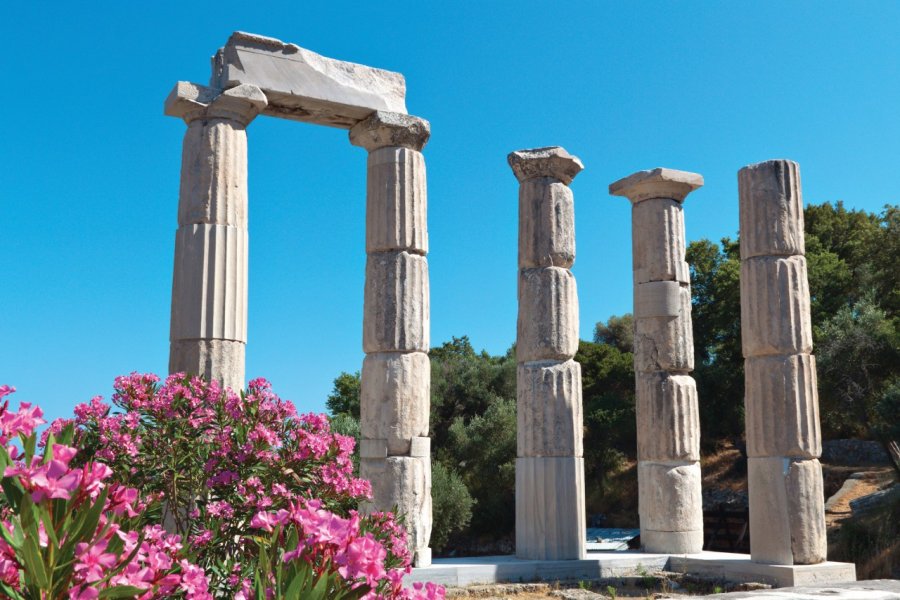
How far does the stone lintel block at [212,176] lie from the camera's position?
13.4 m

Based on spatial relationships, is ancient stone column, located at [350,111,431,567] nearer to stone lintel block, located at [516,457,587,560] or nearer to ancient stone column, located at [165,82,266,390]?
stone lintel block, located at [516,457,587,560]

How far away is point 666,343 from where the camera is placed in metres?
17.8

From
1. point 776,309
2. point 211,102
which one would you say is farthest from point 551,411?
point 211,102

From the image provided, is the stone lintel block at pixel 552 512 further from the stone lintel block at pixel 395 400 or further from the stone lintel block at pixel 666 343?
the stone lintel block at pixel 666 343

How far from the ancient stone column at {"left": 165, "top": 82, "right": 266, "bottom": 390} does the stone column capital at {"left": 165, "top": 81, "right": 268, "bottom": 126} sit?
0.05 ft

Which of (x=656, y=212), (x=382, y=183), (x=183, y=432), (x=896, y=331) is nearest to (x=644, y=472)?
(x=656, y=212)

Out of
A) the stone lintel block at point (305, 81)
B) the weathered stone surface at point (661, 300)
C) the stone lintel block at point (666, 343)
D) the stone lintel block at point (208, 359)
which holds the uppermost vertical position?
the stone lintel block at point (305, 81)

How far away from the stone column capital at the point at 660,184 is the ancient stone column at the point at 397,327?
508 centimetres

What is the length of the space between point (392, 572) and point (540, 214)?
1320cm

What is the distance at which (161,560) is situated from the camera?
327 cm

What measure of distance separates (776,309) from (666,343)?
2.89 m

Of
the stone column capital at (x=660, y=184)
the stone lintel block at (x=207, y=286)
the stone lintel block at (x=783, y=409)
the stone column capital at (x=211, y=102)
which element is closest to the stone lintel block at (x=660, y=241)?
the stone column capital at (x=660, y=184)

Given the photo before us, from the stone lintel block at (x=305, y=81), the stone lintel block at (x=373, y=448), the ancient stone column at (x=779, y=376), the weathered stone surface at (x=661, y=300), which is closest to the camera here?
the stone lintel block at (x=305, y=81)

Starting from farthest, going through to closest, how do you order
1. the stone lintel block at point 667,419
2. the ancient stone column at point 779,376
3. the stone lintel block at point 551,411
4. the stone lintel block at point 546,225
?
the stone lintel block at point 667,419 → the stone lintel block at point 546,225 → the stone lintel block at point 551,411 → the ancient stone column at point 779,376
